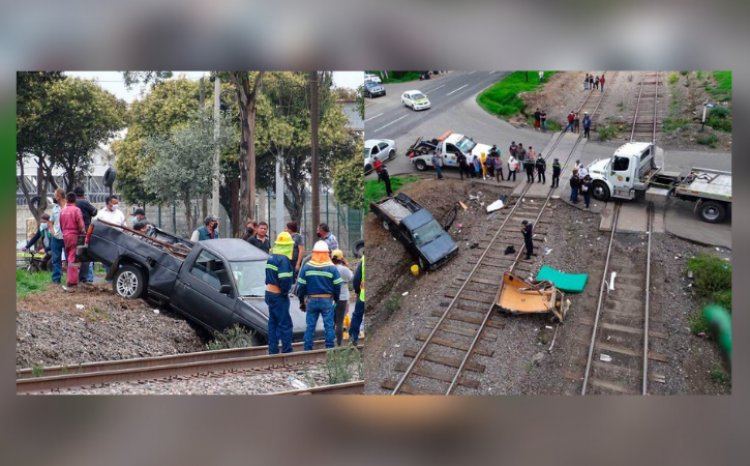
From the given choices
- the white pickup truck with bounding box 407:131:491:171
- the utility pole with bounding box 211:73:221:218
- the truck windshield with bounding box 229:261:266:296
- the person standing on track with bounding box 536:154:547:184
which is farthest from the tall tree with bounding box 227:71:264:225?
the person standing on track with bounding box 536:154:547:184

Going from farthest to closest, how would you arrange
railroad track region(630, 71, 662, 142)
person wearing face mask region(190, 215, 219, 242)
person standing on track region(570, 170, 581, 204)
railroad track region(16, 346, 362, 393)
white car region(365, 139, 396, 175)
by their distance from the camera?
person standing on track region(570, 170, 581, 204) < person wearing face mask region(190, 215, 219, 242) < railroad track region(630, 71, 662, 142) < white car region(365, 139, 396, 175) < railroad track region(16, 346, 362, 393)

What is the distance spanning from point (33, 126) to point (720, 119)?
859 cm

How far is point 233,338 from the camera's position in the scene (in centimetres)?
867

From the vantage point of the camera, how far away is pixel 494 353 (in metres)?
8.08

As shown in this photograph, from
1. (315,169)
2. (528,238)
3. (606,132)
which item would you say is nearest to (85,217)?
(315,169)

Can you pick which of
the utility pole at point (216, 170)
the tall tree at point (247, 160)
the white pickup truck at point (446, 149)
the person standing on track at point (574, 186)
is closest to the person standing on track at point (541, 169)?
the person standing on track at point (574, 186)

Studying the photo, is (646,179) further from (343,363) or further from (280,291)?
(280,291)

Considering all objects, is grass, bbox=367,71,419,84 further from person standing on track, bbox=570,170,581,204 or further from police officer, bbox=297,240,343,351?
person standing on track, bbox=570,170,581,204

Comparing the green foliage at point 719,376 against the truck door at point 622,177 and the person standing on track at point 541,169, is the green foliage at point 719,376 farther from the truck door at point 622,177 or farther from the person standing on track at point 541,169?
the person standing on track at point 541,169

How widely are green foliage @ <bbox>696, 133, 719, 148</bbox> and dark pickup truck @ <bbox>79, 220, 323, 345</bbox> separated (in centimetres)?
534

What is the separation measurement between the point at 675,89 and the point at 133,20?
22.0 feet

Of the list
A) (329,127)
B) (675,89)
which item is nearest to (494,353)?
(329,127)

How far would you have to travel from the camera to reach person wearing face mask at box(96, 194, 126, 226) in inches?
352

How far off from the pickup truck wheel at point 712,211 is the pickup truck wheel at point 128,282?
713 centimetres
